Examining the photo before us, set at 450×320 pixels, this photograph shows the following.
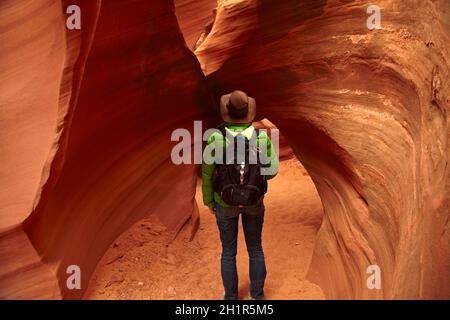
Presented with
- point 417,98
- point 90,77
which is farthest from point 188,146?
point 417,98

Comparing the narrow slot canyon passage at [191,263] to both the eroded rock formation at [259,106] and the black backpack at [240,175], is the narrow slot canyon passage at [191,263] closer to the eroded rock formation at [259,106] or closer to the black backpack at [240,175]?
the eroded rock formation at [259,106]

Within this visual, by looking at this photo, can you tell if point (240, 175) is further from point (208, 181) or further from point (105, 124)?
point (105, 124)

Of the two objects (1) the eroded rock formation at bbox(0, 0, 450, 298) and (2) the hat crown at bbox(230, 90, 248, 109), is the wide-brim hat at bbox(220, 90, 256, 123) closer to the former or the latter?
(2) the hat crown at bbox(230, 90, 248, 109)

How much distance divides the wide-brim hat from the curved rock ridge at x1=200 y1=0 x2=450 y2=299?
3.13ft

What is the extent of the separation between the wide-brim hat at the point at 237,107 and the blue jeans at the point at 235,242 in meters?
0.65

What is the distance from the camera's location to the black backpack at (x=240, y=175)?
140 inches

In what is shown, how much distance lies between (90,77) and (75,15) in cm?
48

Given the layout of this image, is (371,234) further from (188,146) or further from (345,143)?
(188,146)

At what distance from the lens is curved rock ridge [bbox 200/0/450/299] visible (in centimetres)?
311

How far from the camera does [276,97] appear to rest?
16.0ft

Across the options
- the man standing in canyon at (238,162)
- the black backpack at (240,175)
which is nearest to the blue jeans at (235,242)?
the man standing in canyon at (238,162)

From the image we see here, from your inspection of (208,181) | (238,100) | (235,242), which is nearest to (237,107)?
(238,100)

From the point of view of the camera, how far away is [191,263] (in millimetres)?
5023

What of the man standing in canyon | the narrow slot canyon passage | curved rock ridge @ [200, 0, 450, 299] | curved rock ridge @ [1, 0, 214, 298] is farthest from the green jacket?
curved rock ridge @ [1, 0, 214, 298]
